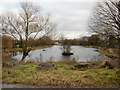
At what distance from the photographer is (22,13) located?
13031mm

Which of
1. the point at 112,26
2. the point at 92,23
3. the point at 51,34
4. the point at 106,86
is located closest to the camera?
the point at 106,86

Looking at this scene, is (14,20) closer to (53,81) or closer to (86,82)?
(53,81)

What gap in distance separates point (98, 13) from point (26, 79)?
1163 centimetres

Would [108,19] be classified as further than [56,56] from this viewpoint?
No

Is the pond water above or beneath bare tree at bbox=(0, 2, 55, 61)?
beneath

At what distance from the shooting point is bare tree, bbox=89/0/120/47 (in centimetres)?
1239

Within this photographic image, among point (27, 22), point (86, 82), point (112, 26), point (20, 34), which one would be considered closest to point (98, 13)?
point (112, 26)

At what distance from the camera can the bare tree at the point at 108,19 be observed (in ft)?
40.6

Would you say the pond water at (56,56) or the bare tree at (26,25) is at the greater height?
the bare tree at (26,25)

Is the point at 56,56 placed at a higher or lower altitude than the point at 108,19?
lower

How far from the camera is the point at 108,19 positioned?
13469 millimetres

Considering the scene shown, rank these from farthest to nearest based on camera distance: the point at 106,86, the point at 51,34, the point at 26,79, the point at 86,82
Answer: the point at 51,34, the point at 26,79, the point at 86,82, the point at 106,86

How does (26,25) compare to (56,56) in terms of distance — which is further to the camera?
(56,56)

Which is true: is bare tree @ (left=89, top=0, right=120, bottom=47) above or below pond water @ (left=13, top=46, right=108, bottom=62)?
above
